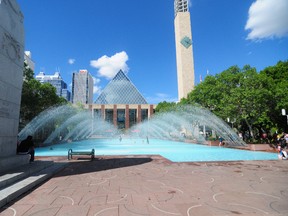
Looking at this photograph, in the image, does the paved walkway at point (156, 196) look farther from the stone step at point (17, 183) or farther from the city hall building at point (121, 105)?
the city hall building at point (121, 105)

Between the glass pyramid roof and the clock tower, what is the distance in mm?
31986

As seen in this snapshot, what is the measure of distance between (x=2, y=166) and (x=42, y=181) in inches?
58.8

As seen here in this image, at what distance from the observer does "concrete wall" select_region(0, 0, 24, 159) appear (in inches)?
295

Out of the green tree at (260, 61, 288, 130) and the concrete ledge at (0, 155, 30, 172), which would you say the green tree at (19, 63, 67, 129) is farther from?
the green tree at (260, 61, 288, 130)

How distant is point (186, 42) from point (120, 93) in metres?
46.3

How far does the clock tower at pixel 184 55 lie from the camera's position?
79.2 metres

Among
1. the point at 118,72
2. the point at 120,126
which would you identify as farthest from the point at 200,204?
the point at 118,72

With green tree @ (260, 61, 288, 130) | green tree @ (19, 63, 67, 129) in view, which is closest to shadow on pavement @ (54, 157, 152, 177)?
green tree @ (260, 61, 288, 130)

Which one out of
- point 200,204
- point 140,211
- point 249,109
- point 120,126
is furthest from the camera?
point 120,126

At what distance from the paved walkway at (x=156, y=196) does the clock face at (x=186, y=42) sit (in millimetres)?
80924

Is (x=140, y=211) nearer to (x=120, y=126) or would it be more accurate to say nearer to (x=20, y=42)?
(x=20, y=42)

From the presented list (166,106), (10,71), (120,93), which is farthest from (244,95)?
(120,93)

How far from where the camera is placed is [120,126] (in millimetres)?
Answer: 97938

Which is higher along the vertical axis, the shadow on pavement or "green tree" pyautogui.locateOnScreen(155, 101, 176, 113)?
"green tree" pyautogui.locateOnScreen(155, 101, 176, 113)
